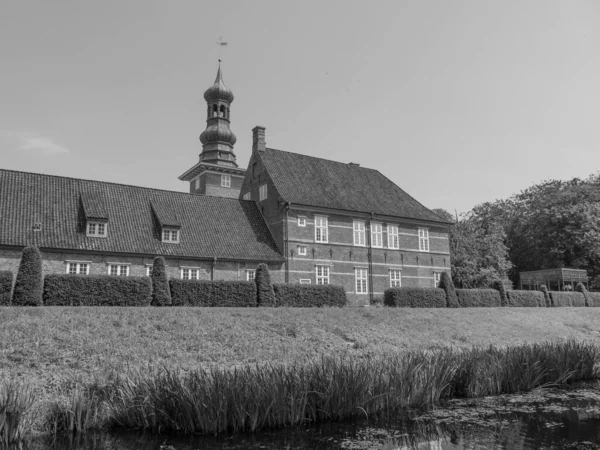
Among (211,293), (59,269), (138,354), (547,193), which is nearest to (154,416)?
(138,354)

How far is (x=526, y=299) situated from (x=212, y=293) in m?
22.8

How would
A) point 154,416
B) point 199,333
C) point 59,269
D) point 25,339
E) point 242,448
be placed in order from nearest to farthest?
point 242,448
point 154,416
point 25,339
point 199,333
point 59,269

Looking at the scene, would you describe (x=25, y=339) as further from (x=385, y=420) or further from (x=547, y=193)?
(x=547, y=193)

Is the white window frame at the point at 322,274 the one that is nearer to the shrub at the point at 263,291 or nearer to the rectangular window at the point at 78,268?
the shrub at the point at 263,291

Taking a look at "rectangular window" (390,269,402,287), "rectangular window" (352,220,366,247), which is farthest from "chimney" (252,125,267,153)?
"rectangular window" (390,269,402,287)

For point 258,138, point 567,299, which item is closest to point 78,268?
point 258,138

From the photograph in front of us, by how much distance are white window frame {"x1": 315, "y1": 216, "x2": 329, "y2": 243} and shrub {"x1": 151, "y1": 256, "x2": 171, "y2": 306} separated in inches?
492

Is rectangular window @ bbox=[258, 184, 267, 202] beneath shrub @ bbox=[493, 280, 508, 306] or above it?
above

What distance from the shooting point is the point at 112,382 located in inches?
392

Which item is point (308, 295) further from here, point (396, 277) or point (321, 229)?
point (396, 277)

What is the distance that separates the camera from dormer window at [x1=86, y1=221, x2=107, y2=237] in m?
26.0

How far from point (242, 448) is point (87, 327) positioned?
29.6ft

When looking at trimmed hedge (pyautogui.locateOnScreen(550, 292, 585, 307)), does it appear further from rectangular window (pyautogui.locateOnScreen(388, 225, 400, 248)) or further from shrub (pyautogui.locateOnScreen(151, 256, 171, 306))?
shrub (pyautogui.locateOnScreen(151, 256, 171, 306))

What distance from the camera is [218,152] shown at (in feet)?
152
